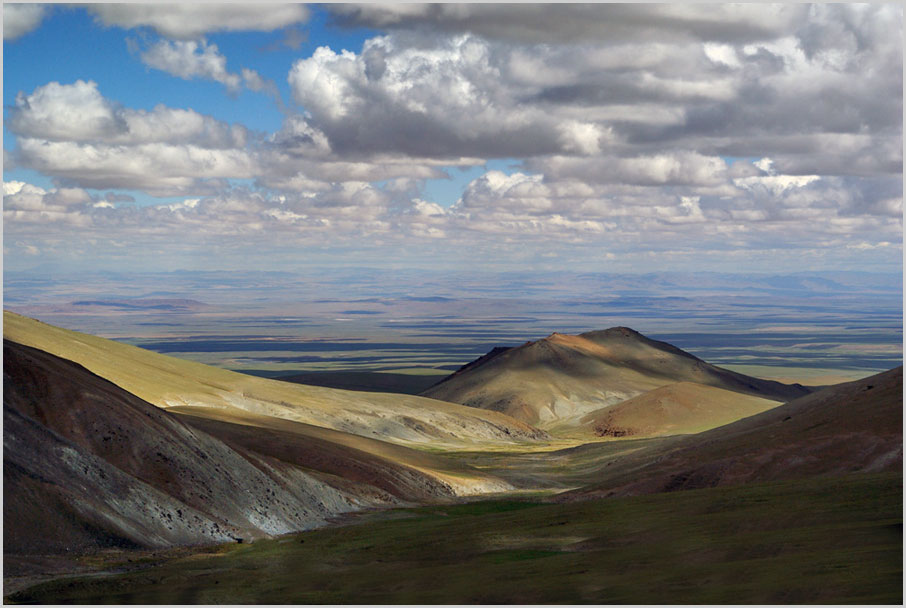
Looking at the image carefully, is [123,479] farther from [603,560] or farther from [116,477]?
[603,560]

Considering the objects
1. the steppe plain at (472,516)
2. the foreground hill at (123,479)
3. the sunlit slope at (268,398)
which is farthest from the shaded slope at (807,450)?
the sunlit slope at (268,398)

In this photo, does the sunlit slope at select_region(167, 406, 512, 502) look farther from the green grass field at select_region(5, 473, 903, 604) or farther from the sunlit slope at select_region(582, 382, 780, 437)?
the sunlit slope at select_region(582, 382, 780, 437)

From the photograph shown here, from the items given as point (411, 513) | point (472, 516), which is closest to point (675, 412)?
point (411, 513)

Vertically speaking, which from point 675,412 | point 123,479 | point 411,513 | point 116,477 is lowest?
point 675,412

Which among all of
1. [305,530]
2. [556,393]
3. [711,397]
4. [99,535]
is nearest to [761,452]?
[305,530]

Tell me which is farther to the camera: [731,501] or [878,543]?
[731,501]

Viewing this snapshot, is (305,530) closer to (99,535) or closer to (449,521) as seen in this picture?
(449,521)
